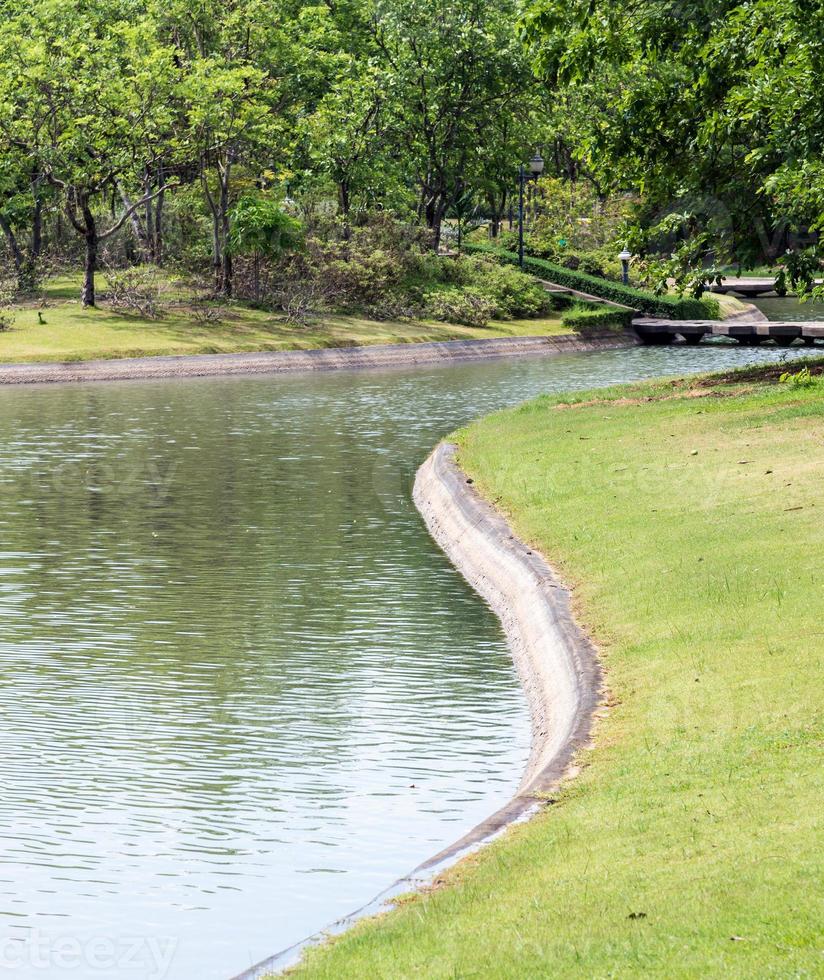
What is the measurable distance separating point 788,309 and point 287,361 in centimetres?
3664

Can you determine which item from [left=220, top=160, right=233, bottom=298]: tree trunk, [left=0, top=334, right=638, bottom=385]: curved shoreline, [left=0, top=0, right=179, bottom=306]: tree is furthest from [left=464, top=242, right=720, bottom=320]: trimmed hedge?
[left=0, top=0, right=179, bottom=306]: tree

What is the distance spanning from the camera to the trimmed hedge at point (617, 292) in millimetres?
67188

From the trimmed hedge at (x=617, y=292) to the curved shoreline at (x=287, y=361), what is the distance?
597cm

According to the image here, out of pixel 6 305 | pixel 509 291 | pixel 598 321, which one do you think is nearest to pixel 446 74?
pixel 509 291

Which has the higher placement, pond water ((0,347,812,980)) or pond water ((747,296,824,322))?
pond water ((747,296,824,322))

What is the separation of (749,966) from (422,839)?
4.63 m

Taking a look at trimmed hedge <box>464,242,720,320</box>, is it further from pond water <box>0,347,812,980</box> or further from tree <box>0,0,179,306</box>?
pond water <box>0,347,812,980</box>

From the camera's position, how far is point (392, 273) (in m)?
66.1

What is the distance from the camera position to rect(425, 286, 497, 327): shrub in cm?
6425

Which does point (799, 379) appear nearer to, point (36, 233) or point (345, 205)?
point (36, 233)

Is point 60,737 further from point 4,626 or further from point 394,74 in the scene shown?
point 394,74

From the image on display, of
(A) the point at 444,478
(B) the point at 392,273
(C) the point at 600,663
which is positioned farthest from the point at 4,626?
(B) the point at 392,273

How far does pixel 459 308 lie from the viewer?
64.3 meters

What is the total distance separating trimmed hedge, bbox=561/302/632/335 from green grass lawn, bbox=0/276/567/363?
2.52 ft
